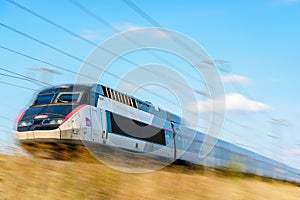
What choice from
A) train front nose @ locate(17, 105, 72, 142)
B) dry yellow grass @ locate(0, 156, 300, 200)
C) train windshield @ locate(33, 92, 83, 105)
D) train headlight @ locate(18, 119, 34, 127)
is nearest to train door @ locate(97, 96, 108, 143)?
train windshield @ locate(33, 92, 83, 105)

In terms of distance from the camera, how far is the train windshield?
13637 millimetres

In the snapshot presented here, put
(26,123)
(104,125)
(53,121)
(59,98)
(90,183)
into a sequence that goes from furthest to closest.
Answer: (59,98), (104,125), (26,123), (53,121), (90,183)

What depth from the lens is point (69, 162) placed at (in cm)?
473

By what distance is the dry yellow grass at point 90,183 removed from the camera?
4.09 m

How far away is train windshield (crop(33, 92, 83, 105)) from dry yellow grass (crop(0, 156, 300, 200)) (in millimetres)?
8346

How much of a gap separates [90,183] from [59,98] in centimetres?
989

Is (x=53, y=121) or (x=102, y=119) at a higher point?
(x=102, y=119)

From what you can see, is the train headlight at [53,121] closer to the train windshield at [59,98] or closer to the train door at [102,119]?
the train windshield at [59,98]

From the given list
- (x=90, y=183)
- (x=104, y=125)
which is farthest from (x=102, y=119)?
(x=90, y=183)

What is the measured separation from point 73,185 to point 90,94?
9357 mm

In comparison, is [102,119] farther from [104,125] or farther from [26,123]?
[26,123]

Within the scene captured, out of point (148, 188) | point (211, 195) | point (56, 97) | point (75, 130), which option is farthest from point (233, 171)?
point (56, 97)

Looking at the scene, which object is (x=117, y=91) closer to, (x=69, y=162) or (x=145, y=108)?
(x=145, y=108)

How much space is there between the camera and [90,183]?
4.48 metres
